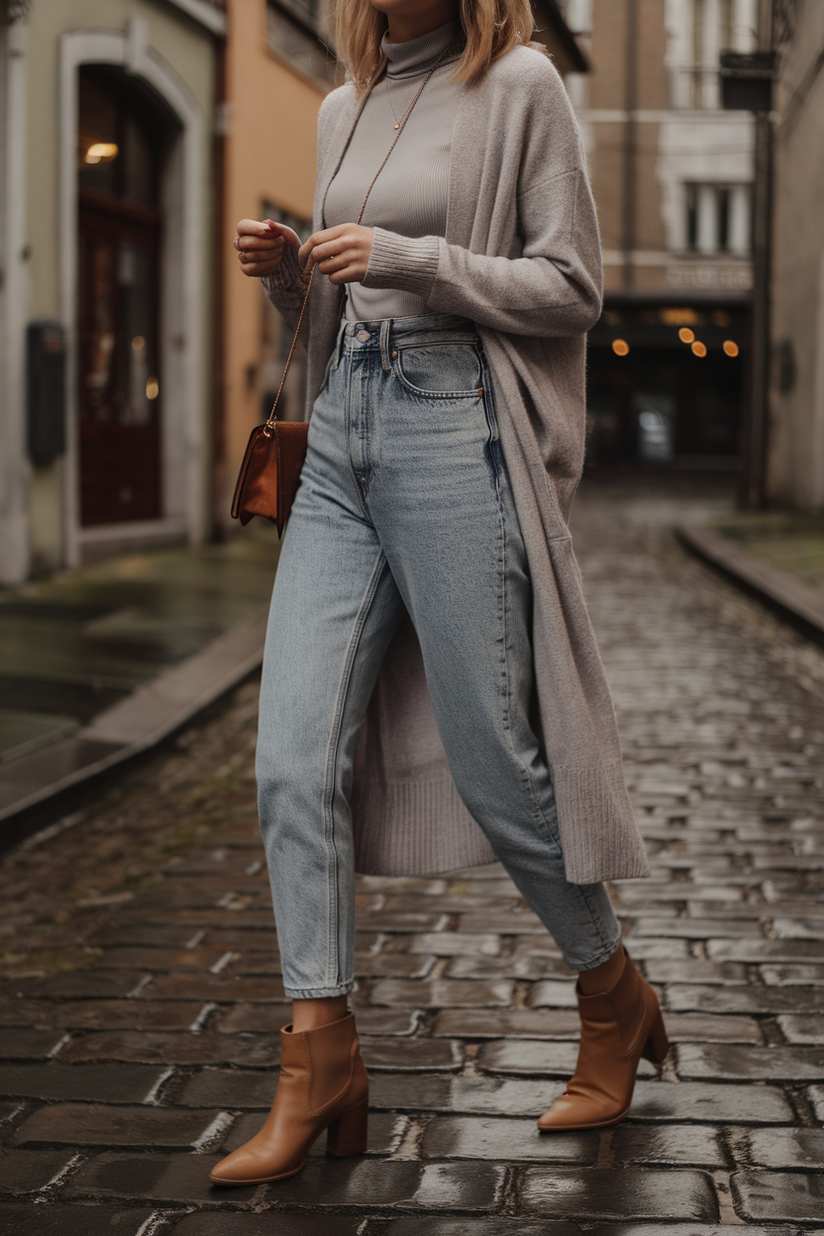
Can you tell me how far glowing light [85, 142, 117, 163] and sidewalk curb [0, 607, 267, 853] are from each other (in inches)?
219

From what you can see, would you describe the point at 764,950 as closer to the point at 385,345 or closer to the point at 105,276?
the point at 385,345

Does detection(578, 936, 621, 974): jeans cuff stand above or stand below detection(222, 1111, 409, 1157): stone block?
above

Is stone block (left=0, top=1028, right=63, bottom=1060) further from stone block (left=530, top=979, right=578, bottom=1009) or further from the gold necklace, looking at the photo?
the gold necklace

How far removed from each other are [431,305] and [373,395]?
177 millimetres

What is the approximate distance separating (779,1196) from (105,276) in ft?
37.2

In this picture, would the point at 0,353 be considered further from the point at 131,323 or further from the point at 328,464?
the point at 328,464

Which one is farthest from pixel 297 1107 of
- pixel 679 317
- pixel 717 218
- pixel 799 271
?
pixel 679 317

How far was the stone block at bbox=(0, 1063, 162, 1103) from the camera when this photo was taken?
8.85 ft

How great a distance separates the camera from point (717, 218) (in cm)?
3484

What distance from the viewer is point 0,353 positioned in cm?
1012

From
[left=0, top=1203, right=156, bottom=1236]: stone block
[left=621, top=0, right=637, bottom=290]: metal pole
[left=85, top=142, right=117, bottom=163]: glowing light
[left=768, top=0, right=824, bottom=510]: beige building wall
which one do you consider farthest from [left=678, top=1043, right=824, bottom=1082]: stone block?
[left=621, top=0, right=637, bottom=290]: metal pole

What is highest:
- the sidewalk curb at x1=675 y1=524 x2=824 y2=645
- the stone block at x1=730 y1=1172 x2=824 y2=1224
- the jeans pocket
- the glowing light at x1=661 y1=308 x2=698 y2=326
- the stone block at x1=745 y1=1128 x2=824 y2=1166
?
the glowing light at x1=661 y1=308 x2=698 y2=326


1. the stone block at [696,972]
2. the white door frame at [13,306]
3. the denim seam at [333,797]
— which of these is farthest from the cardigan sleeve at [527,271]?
the white door frame at [13,306]

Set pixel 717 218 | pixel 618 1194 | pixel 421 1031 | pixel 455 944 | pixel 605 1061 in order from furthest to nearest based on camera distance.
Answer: pixel 717 218, pixel 455 944, pixel 421 1031, pixel 605 1061, pixel 618 1194
